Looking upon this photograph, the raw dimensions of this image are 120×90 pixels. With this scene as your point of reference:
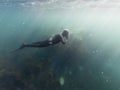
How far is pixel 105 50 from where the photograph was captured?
16.9m

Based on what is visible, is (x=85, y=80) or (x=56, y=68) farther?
(x=56, y=68)

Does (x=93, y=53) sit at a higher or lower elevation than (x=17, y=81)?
lower

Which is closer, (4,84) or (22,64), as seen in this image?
(4,84)

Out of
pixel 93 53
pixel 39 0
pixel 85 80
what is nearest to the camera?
pixel 85 80

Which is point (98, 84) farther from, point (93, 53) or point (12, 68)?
point (12, 68)

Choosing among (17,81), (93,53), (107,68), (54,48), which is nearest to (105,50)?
(93,53)

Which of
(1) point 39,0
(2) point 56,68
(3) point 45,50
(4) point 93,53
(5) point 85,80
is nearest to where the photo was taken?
(5) point 85,80

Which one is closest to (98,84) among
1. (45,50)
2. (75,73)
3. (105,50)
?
(75,73)

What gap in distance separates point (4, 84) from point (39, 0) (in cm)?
1714

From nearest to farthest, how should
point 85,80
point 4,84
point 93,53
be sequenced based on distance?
point 4,84 → point 85,80 → point 93,53

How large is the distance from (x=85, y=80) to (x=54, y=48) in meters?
4.89

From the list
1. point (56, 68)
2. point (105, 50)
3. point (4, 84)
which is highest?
point (4, 84)

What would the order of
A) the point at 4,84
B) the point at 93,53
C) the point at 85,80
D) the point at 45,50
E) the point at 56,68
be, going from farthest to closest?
the point at 45,50 → the point at 93,53 → the point at 56,68 → the point at 85,80 → the point at 4,84

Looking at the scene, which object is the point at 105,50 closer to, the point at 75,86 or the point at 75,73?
the point at 75,73
